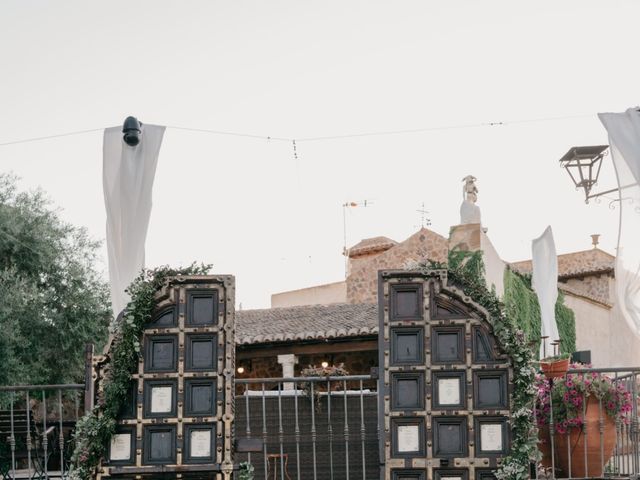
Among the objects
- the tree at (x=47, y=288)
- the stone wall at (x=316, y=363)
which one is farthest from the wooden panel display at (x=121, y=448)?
the stone wall at (x=316, y=363)

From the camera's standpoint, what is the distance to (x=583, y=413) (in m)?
7.53

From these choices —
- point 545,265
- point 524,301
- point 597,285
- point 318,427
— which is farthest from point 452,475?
point 597,285

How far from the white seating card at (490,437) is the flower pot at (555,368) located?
34.5 inches

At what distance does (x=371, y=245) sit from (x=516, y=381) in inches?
660

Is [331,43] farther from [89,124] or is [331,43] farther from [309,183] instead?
[309,183]

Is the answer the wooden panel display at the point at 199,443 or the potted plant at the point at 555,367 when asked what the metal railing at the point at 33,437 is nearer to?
the wooden panel display at the point at 199,443

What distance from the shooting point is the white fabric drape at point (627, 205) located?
7.34m

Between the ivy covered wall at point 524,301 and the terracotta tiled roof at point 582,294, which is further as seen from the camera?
the terracotta tiled roof at point 582,294

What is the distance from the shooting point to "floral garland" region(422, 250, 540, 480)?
6445 millimetres

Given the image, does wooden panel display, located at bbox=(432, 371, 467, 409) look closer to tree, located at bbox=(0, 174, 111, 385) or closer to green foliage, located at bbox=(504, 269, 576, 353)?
green foliage, located at bbox=(504, 269, 576, 353)

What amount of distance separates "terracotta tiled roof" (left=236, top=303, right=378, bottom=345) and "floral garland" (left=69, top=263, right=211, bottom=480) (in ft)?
33.0

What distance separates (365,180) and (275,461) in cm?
1521

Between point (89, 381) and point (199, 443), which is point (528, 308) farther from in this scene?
point (89, 381)

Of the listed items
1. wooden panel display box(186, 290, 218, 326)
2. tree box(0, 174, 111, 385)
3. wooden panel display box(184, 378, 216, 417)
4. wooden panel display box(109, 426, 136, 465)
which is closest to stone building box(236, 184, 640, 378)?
tree box(0, 174, 111, 385)
